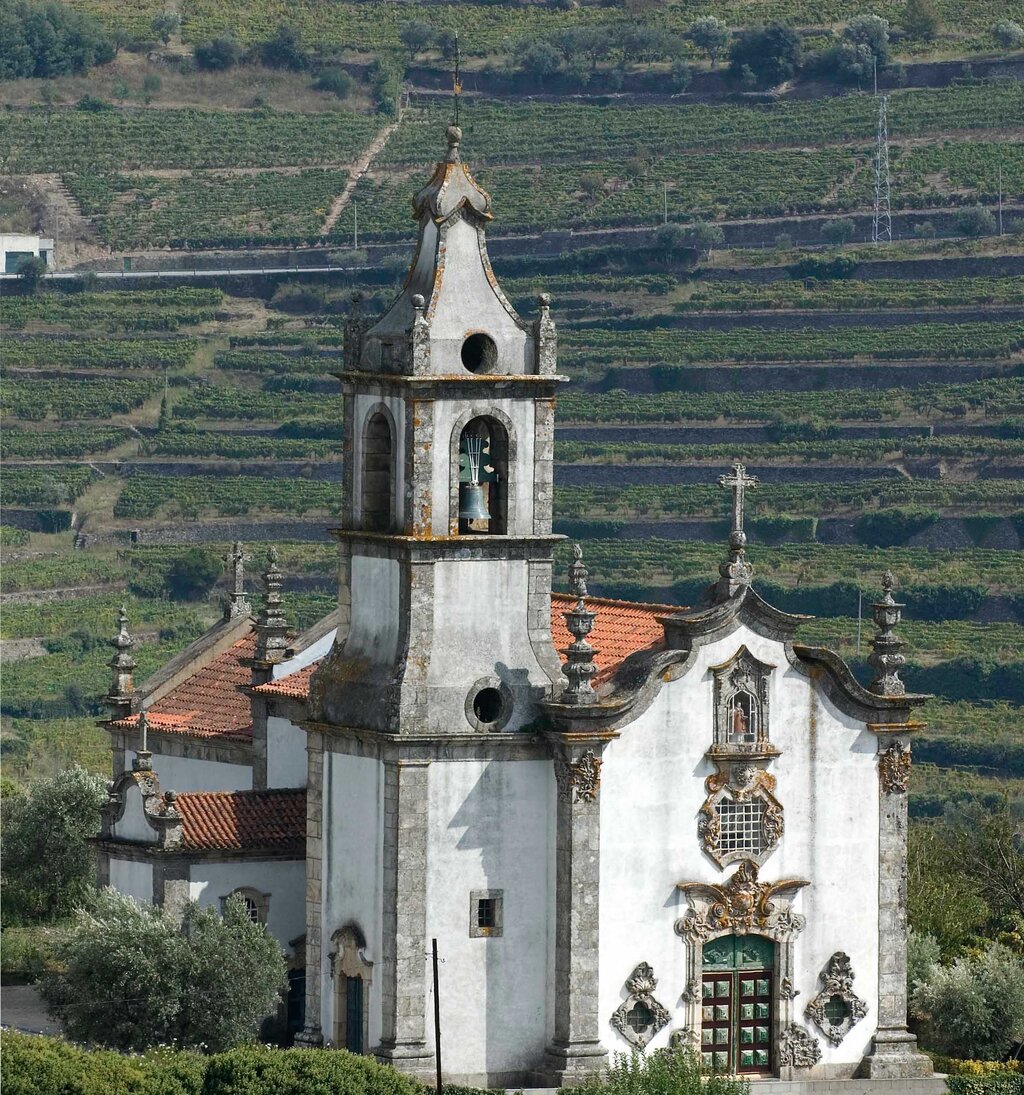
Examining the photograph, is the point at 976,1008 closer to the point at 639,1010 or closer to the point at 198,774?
the point at 639,1010

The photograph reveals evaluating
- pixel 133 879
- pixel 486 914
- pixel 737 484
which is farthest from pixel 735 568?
pixel 133 879

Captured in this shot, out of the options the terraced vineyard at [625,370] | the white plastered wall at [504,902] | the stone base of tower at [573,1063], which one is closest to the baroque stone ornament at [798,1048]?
the stone base of tower at [573,1063]

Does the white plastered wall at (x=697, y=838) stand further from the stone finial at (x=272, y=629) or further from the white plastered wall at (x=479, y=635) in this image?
the stone finial at (x=272, y=629)

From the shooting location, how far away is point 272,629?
64562 millimetres

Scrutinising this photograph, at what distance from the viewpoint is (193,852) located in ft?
195

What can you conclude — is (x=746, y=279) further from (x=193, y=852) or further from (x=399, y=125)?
(x=193, y=852)

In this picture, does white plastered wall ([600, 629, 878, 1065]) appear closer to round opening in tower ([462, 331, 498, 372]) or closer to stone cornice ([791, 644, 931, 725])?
stone cornice ([791, 644, 931, 725])

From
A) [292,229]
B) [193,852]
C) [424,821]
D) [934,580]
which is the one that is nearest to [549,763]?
[424,821]

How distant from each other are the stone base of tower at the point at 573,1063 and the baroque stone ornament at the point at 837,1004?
136 inches

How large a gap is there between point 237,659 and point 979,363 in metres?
65.7

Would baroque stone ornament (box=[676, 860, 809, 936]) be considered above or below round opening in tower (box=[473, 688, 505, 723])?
below

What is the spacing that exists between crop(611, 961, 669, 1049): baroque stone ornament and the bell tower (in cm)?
390

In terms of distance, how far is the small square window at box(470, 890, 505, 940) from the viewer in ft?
182

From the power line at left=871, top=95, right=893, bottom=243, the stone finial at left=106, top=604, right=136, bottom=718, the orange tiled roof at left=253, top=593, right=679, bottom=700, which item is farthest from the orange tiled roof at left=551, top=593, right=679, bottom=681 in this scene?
the power line at left=871, top=95, right=893, bottom=243
